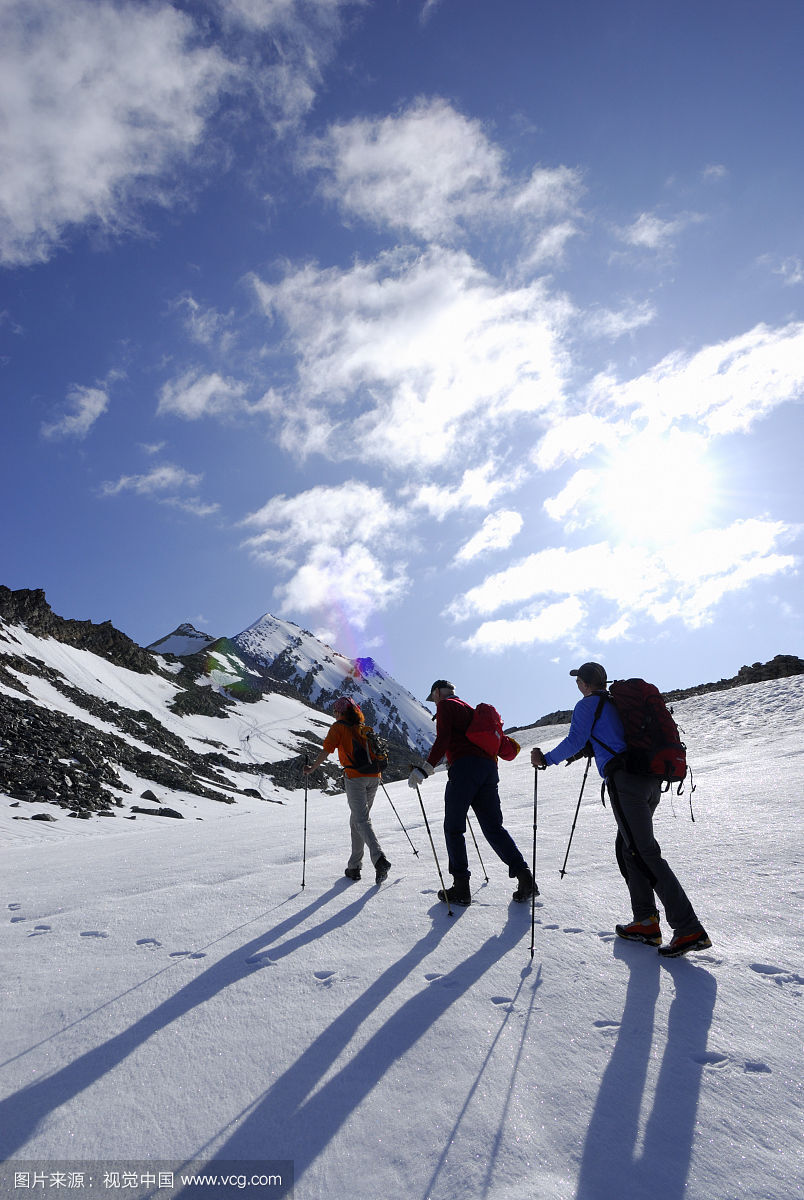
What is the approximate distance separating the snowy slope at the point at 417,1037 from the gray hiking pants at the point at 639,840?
38 centimetres

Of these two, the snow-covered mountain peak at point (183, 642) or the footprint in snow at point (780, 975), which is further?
the snow-covered mountain peak at point (183, 642)

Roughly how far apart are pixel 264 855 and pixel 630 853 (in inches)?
231

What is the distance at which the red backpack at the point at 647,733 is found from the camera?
4.38 metres

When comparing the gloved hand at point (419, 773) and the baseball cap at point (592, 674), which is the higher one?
the baseball cap at point (592, 674)

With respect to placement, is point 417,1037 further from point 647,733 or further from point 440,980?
point 647,733

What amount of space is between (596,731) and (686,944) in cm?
157

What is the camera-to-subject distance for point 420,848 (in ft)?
27.7

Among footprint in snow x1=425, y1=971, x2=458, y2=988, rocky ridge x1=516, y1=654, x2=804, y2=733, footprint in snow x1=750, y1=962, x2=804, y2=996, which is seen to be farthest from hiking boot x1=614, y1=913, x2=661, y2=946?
rocky ridge x1=516, y1=654, x2=804, y2=733

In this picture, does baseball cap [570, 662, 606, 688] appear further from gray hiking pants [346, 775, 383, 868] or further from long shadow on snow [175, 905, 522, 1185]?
gray hiking pants [346, 775, 383, 868]

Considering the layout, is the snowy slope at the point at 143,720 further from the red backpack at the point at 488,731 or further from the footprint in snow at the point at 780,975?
the footprint in snow at the point at 780,975

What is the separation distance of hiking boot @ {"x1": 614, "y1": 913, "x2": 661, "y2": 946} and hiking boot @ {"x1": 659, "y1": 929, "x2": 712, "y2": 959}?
0.22 meters

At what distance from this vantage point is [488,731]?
5762 mm

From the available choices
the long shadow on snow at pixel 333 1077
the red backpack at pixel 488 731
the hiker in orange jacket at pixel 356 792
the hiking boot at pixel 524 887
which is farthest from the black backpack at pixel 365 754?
the long shadow on snow at pixel 333 1077

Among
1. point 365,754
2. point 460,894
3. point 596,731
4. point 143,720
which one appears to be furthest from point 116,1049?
point 143,720
